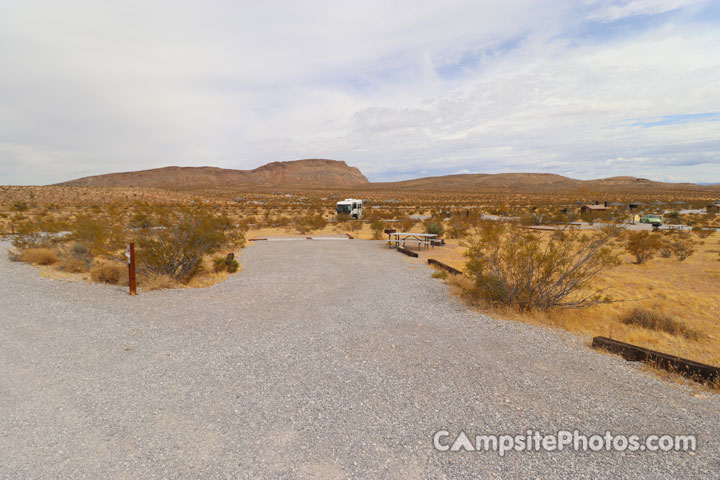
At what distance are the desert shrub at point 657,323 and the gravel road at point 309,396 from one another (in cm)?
176

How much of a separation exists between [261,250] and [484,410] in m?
12.5

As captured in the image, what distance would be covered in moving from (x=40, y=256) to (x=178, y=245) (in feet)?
17.7

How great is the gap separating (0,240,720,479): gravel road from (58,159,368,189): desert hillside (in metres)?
133

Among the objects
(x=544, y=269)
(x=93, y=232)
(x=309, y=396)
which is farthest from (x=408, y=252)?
(x=309, y=396)

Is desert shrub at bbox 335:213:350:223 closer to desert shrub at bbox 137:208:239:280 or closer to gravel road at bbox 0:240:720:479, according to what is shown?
desert shrub at bbox 137:208:239:280

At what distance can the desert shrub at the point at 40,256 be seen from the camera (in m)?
10.6

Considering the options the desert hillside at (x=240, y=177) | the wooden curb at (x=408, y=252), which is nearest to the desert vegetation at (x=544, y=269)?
the wooden curb at (x=408, y=252)

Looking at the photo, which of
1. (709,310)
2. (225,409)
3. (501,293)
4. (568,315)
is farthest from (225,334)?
(709,310)

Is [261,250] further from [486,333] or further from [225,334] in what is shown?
[486,333]

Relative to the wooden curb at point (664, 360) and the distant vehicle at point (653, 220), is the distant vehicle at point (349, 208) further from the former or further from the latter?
the wooden curb at point (664, 360)

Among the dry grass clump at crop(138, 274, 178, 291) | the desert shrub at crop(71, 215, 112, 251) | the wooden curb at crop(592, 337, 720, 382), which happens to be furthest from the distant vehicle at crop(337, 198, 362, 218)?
the wooden curb at crop(592, 337, 720, 382)

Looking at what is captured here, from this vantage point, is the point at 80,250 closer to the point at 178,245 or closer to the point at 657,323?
the point at 178,245

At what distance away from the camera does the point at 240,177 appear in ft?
543

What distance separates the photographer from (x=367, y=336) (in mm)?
5207
